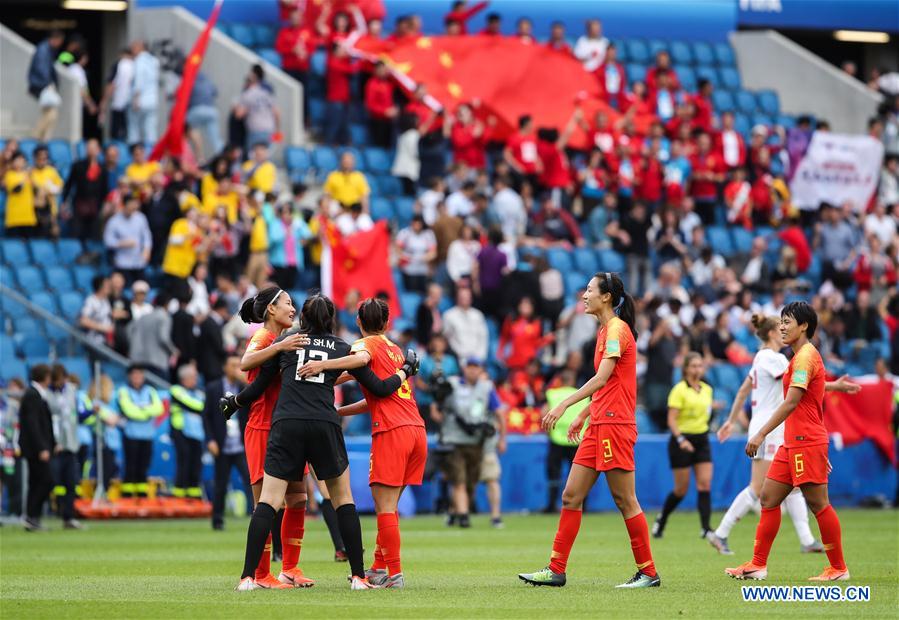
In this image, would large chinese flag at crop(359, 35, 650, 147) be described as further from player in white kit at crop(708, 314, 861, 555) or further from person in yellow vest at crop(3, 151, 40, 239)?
player in white kit at crop(708, 314, 861, 555)

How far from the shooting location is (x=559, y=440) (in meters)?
24.2

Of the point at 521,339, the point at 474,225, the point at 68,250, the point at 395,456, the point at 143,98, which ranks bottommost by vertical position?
the point at 395,456

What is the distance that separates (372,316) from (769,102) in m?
26.6

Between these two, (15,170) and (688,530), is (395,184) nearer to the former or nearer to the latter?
(15,170)

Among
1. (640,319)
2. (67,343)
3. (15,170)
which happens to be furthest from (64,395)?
(640,319)

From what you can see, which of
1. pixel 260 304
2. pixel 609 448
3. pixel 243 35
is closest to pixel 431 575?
pixel 609 448

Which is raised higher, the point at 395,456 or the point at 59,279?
the point at 59,279

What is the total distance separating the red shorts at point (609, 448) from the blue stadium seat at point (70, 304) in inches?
569

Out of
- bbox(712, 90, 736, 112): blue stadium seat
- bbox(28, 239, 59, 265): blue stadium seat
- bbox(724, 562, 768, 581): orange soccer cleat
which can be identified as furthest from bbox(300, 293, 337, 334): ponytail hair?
Answer: bbox(712, 90, 736, 112): blue stadium seat

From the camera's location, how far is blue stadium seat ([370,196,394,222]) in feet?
96.4

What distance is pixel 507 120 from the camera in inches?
1265

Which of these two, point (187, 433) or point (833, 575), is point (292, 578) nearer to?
point (833, 575)

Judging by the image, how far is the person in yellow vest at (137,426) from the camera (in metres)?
22.8

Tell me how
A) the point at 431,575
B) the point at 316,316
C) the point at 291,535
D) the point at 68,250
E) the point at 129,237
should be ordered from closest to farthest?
the point at 316,316
the point at 291,535
the point at 431,575
the point at 129,237
the point at 68,250
